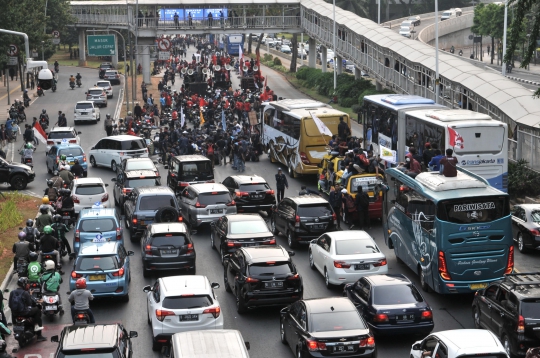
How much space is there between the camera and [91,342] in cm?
1414

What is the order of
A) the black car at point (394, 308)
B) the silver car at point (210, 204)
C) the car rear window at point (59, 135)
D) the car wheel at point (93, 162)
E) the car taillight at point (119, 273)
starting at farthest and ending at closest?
1. the car rear window at point (59, 135)
2. the car wheel at point (93, 162)
3. the silver car at point (210, 204)
4. the car taillight at point (119, 273)
5. the black car at point (394, 308)

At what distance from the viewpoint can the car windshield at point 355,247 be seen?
22.1m

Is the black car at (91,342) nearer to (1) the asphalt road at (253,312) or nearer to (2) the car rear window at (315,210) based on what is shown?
(1) the asphalt road at (253,312)

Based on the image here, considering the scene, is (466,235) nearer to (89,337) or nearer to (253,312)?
(253,312)

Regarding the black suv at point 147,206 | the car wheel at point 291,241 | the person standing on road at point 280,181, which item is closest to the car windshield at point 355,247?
the car wheel at point 291,241

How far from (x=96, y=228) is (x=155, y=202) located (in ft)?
10.1

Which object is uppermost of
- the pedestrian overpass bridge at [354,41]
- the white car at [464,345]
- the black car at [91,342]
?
the pedestrian overpass bridge at [354,41]

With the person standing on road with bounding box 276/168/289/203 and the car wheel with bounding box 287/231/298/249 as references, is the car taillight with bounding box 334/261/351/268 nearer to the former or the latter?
the car wheel with bounding box 287/231/298/249

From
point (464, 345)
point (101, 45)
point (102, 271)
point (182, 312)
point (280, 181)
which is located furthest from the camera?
point (101, 45)

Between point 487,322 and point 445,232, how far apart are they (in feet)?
9.77

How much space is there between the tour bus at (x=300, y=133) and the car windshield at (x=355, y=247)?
14822 mm

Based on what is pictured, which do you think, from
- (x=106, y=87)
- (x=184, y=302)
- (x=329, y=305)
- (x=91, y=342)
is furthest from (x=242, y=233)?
(x=106, y=87)

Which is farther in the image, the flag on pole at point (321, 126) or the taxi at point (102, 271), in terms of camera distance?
the flag on pole at point (321, 126)

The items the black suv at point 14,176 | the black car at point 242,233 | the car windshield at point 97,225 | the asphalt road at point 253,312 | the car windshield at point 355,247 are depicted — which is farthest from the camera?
the black suv at point 14,176
